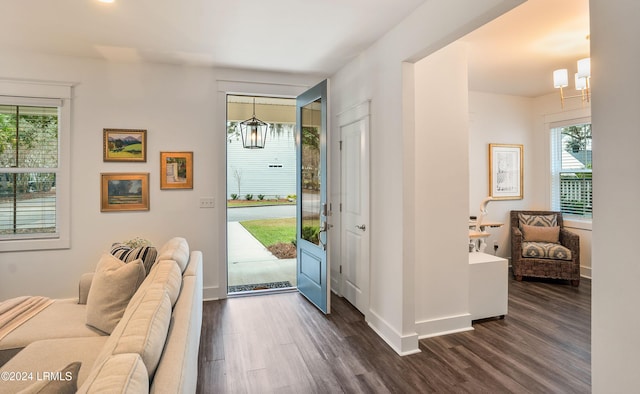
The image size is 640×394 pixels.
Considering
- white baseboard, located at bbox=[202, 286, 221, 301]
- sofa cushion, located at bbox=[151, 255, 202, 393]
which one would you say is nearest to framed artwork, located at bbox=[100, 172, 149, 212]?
white baseboard, located at bbox=[202, 286, 221, 301]

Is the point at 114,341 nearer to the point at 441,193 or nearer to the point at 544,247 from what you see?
the point at 441,193

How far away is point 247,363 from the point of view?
8.32 ft

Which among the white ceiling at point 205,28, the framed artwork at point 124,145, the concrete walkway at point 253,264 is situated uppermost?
the white ceiling at point 205,28

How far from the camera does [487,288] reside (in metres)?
3.28

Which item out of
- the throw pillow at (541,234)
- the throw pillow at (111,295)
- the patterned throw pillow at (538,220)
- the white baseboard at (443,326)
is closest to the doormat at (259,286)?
the white baseboard at (443,326)

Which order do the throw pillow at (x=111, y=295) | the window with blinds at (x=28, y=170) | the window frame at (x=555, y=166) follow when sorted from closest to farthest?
the throw pillow at (x=111, y=295) → the window with blinds at (x=28, y=170) → the window frame at (x=555, y=166)

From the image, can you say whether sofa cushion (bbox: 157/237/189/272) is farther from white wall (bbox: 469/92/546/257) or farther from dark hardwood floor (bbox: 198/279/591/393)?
white wall (bbox: 469/92/546/257)

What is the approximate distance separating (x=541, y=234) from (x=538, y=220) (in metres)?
0.27

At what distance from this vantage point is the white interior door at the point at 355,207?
10.9 feet

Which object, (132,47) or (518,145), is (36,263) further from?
(518,145)

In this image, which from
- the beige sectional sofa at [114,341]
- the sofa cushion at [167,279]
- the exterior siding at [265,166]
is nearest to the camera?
the beige sectional sofa at [114,341]

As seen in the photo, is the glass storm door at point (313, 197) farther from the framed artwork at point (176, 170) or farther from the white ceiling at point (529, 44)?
the white ceiling at point (529, 44)

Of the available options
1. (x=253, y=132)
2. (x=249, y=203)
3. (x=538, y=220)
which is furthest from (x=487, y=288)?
(x=249, y=203)

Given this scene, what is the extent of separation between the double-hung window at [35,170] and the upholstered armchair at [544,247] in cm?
559
